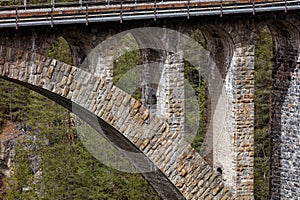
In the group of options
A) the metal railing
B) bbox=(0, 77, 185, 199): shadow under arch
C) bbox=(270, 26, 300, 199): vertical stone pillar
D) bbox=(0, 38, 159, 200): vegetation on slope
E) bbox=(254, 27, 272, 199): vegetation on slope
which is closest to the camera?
the metal railing

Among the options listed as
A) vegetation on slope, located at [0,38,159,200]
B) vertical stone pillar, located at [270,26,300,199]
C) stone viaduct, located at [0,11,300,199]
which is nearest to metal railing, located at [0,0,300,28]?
stone viaduct, located at [0,11,300,199]

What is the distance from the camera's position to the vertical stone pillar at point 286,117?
2131 centimetres

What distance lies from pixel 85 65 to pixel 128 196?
507 inches

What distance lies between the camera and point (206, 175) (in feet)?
63.2

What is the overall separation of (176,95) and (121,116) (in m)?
2.36

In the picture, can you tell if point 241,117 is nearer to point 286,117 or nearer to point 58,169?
point 286,117

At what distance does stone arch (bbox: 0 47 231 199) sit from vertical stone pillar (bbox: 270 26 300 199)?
8.72 feet

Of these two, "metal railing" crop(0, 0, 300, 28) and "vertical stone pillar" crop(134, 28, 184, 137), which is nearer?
"metal railing" crop(0, 0, 300, 28)

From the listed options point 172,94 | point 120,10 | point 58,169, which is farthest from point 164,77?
point 58,169

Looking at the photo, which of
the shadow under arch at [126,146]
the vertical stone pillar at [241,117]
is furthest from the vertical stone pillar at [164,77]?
the vertical stone pillar at [241,117]

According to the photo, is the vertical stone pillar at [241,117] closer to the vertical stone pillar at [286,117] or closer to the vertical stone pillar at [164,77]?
the vertical stone pillar at [286,117]

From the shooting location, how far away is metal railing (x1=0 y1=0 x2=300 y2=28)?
17.7 meters

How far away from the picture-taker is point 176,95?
20859 millimetres

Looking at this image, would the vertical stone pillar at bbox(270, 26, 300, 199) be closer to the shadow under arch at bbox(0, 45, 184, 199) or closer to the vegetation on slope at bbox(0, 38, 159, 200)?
the shadow under arch at bbox(0, 45, 184, 199)
